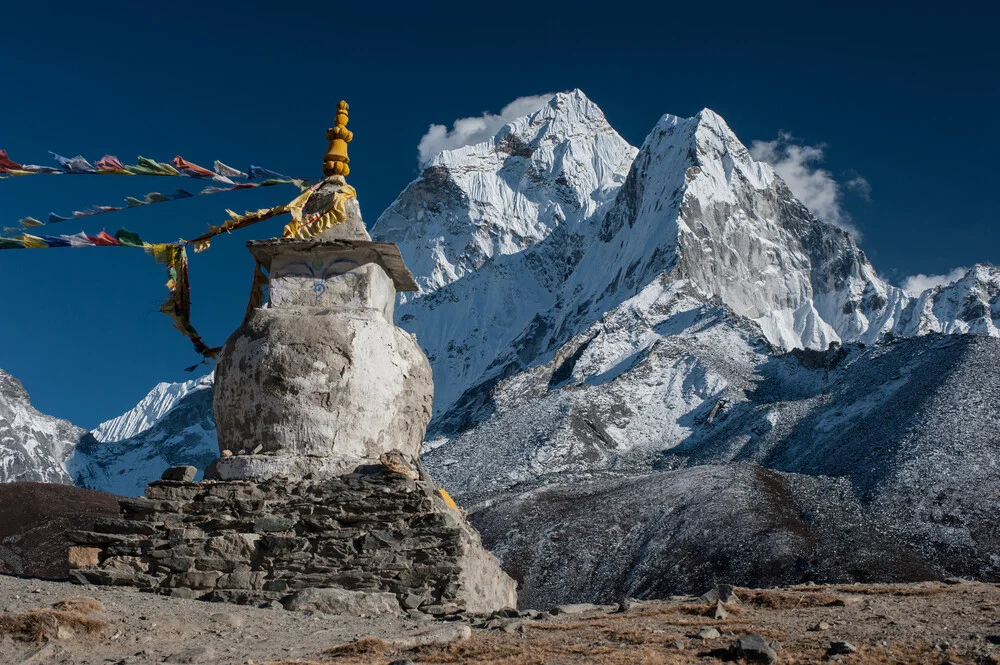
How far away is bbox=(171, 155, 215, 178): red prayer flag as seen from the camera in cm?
1045

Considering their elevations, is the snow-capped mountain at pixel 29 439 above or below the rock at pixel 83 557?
above

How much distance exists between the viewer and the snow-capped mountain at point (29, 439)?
340 feet

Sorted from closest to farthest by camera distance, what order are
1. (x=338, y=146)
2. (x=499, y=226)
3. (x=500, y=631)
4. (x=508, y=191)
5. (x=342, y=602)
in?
1. (x=500, y=631)
2. (x=342, y=602)
3. (x=338, y=146)
4. (x=499, y=226)
5. (x=508, y=191)

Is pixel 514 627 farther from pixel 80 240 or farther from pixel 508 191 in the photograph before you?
pixel 508 191

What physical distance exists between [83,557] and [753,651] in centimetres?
537

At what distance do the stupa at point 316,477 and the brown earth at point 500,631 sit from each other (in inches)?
19.9

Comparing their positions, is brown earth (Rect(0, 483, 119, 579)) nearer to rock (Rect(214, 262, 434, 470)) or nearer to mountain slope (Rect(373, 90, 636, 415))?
rock (Rect(214, 262, 434, 470))

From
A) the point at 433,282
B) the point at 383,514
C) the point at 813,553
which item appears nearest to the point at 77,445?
the point at 433,282

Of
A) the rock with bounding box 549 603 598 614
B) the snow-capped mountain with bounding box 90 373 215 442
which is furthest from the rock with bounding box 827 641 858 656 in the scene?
the snow-capped mountain with bounding box 90 373 215 442

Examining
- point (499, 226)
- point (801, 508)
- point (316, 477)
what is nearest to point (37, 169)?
point (316, 477)

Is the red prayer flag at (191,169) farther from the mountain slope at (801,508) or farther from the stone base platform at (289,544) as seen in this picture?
the mountain slope at (801,508)

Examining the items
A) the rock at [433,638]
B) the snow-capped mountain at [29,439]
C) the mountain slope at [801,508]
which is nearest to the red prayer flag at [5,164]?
the rock at [433,638]

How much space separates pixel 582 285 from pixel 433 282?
3025 cm

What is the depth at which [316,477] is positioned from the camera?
8.41 meters
